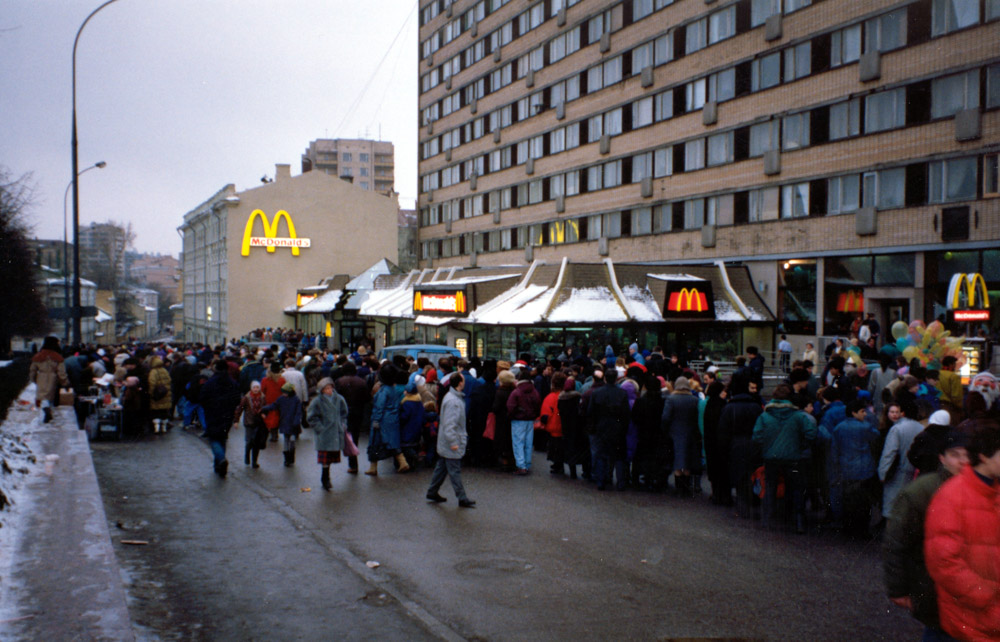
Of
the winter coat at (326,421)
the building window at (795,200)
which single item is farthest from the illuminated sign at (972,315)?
the winter coat at (326,421)

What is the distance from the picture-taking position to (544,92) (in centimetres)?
5181

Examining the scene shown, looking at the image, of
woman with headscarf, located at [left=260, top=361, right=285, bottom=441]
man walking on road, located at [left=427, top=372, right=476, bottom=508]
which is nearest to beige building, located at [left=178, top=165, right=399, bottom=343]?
woman with headscarf, located at [left=260, top=361, right=285, bottom=441]

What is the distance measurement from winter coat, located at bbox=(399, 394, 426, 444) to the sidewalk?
4.75 m

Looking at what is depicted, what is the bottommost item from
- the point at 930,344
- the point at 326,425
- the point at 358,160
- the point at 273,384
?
the point at 326,425

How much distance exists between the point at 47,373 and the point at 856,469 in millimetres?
14672

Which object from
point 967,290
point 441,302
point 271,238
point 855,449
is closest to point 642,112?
point 441,302

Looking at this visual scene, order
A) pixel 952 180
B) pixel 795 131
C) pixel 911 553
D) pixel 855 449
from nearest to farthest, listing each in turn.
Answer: pixel 911 553 < pixel 855 449 < pixel 952 180 < pixel 795 131

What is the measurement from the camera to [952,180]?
27719 millimetres

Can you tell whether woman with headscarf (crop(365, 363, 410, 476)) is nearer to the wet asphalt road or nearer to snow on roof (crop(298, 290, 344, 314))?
the wet asphalt road

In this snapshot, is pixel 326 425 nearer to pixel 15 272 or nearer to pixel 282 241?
pixel 15 272

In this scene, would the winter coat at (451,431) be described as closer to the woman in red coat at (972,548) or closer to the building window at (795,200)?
the woman in red coat at (972,548)

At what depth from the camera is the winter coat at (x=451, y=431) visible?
1027cm

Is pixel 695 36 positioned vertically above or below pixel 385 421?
above

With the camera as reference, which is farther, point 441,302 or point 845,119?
point 845,119
